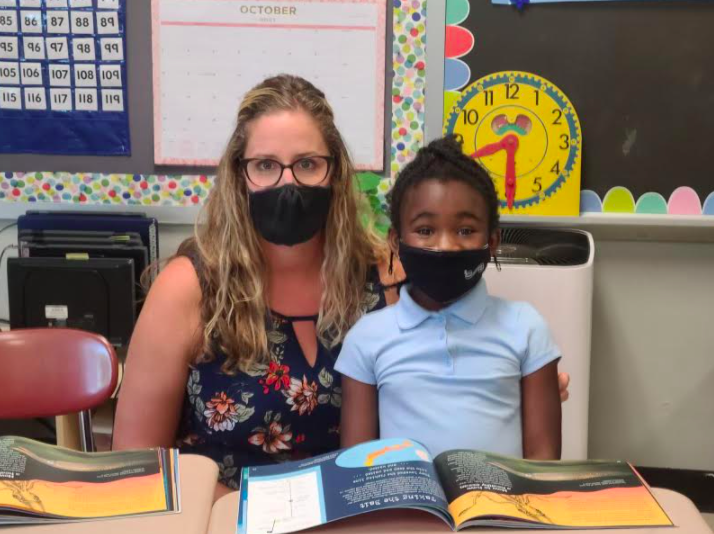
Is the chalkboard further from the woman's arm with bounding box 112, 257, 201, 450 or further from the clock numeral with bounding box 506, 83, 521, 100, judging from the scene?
the woman's arm with bounding box 112, 257, 201, 450

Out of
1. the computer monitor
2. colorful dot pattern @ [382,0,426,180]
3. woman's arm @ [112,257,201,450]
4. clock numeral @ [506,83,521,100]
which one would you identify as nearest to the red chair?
woman's arm @ [112,257,201,450]

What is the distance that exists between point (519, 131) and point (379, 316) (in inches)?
44.8

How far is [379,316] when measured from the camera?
1.25 m

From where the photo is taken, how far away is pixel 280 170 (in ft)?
4.50

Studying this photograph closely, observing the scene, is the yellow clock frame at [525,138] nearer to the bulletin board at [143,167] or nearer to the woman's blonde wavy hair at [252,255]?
the bulletin board at [143,167]

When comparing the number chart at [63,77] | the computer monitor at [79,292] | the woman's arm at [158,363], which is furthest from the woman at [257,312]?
the number chart at [63,77]

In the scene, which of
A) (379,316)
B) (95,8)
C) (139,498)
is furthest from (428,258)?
(95,8)

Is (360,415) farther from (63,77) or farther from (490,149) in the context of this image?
(63,77)

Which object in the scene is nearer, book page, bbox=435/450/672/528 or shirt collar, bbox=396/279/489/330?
book page, bbox=435/450/672/528

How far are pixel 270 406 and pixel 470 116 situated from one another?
3.94 feet

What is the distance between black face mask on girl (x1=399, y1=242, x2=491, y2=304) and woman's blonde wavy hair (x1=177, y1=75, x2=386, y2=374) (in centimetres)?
28

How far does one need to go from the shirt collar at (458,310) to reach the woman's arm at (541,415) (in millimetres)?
133

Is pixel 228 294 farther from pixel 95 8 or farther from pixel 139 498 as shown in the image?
pixel 95 8

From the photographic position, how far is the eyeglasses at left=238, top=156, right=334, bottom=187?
1369 mm
